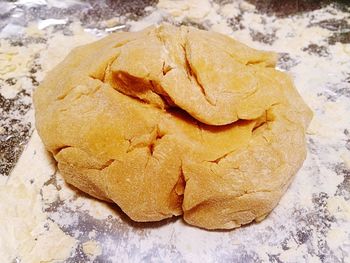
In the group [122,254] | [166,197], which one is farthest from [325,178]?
[122,254]

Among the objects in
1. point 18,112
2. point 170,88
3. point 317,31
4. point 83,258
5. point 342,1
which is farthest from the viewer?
point 342,1

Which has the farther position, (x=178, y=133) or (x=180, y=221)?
(x=180, y=221)

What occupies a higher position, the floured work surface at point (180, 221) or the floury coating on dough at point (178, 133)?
the floury coating on dough at point (178, 133)

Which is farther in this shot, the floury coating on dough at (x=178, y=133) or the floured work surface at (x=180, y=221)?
the floured work surface at (x=180, y=221)

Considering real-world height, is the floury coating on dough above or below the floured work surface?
above

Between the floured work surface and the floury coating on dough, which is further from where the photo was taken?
the floured work surface

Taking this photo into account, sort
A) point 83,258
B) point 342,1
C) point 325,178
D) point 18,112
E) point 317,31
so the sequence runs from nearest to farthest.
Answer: point 83,258
point 325,178
point 18,112
point 317,31
point 342,1

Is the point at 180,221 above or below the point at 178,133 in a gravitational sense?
below

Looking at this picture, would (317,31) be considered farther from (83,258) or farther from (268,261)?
(83,258)
